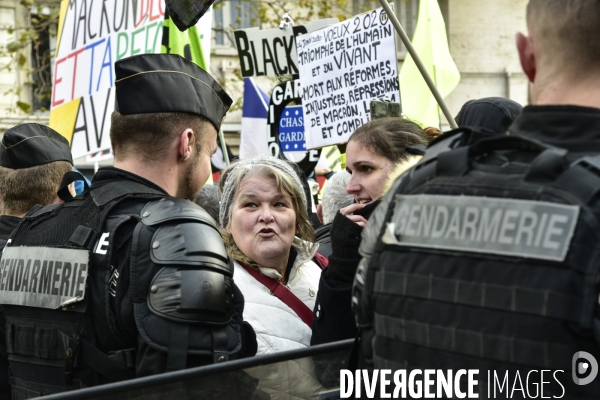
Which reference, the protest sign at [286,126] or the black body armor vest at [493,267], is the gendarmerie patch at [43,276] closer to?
the black body armor vest at [493,267]

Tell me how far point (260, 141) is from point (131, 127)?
562 centimetres

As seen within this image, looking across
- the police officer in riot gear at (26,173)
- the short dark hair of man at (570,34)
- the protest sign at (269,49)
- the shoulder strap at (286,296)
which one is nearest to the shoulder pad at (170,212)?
the shoulder strap at (286,296)

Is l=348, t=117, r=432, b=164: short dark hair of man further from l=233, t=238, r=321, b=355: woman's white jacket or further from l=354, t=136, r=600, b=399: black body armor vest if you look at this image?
l=354, t=136, r=600, b=399: black body armor vest

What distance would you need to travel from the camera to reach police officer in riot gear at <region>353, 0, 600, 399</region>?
5.15ft

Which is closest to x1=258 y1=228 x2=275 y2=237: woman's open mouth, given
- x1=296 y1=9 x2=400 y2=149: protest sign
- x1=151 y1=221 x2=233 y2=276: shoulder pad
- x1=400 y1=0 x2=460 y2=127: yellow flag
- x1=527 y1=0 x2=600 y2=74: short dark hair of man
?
x1=151 y1=221 x2=233 y2=276: shoulder pad

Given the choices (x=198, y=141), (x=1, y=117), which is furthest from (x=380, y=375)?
(x=1, y=117)

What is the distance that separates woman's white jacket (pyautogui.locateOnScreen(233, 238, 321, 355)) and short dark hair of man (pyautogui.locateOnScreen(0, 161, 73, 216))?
1107 millimetres

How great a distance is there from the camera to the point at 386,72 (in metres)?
5.93

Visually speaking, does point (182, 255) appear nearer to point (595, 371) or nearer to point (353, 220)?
point (353, 220)

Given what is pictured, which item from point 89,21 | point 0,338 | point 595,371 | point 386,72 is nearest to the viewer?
point 595,371

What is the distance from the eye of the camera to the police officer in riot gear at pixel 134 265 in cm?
250

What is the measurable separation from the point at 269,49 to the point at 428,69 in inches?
60.3

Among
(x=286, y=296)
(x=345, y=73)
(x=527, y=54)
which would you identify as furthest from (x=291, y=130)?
(x=527, y=54)

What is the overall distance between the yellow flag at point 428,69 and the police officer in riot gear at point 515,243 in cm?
542
